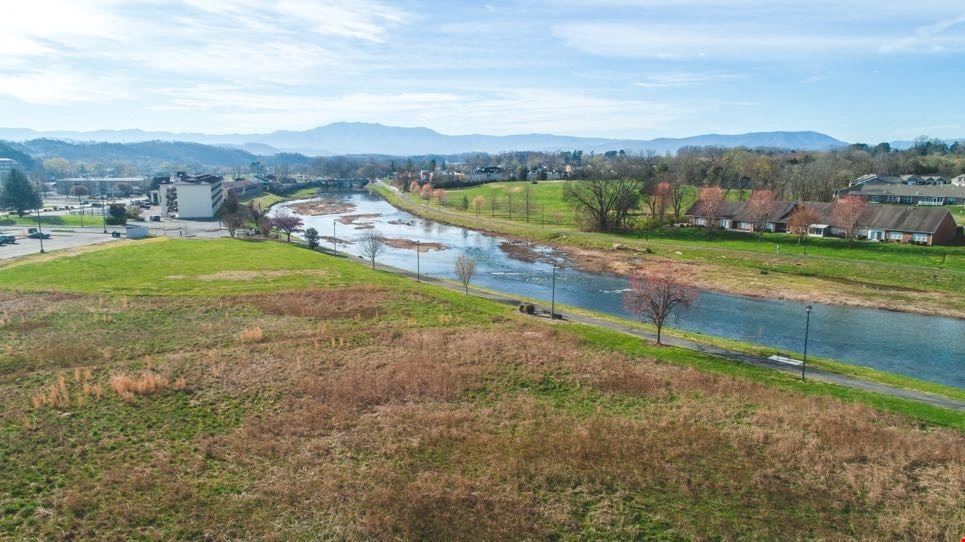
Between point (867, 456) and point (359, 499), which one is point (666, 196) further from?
point (359, 499)

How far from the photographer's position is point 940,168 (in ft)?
453

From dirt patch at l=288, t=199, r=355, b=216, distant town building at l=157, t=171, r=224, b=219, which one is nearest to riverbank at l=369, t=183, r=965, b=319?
distant town building at l=157, t=171, r=224, b=219

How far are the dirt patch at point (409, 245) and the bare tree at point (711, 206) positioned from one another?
37.4 metres

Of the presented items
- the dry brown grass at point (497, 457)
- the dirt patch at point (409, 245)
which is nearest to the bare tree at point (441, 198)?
the dirt patch at point (409, 245)

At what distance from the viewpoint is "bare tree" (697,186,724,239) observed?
274 ft

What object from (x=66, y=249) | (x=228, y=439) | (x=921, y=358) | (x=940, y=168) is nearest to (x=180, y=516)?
(x=228, y=439)

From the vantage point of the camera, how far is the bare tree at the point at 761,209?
81375 mm

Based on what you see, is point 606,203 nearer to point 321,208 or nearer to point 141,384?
point 141,384

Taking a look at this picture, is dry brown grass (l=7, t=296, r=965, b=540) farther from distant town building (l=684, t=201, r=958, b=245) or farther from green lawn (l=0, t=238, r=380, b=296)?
distant town building (l=684, t=201, r=958, b=245)

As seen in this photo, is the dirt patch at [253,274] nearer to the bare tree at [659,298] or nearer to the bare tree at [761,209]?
the bare tree at [659,298]

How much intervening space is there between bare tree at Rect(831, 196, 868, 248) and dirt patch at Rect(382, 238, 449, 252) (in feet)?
169

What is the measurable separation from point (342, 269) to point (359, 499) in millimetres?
43638

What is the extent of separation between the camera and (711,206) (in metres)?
83.9

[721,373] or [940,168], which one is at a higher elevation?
[940,168]
